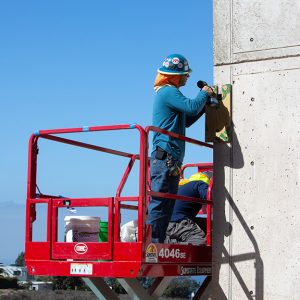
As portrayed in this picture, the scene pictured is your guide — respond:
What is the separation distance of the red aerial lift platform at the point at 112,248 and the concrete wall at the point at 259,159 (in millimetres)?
315

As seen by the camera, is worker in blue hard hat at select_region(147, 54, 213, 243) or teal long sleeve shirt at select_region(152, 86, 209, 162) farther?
teal long sleeve shirt at select_region(152, 86, 209, 162)

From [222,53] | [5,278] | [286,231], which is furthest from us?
[5,278]

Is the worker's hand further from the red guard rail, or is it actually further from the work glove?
the red guard rail

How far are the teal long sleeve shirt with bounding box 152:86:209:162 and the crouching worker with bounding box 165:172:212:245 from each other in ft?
2.05

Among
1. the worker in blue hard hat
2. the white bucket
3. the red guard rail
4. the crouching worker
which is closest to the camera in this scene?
the red guard rail

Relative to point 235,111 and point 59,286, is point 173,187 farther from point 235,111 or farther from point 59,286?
point 59,286

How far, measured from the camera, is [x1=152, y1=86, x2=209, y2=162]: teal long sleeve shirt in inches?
312

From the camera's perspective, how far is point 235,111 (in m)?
8.29

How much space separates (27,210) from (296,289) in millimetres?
2726

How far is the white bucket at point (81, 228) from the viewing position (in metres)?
7.91

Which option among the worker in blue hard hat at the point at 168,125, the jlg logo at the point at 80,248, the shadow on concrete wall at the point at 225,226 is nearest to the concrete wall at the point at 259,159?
the shadow on concrete wall at the point at 225,226

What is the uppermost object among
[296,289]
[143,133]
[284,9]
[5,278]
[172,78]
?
[284,9]

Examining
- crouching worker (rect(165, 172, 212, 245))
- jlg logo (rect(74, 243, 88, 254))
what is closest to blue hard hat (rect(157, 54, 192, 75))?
crouching worker (rect(165, 172, 212, 245))

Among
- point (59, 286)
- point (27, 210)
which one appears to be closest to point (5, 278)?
point (59, 286)
